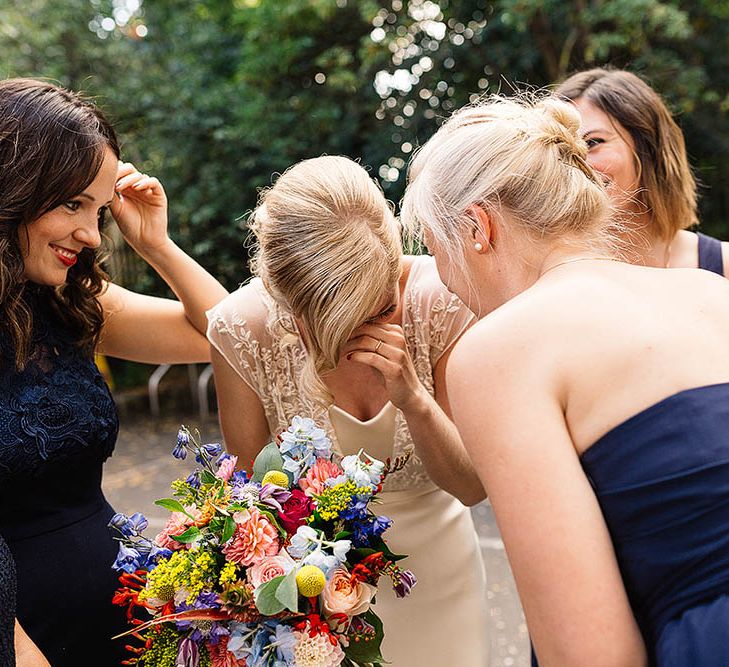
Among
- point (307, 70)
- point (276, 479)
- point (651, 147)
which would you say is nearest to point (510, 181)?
point (276, 479)

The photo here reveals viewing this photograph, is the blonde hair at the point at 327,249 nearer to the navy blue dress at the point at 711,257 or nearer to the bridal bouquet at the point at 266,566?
the bridal bouquet at the point at 266,566

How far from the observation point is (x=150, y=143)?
30.2ft

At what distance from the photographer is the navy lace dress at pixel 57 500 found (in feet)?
6.29

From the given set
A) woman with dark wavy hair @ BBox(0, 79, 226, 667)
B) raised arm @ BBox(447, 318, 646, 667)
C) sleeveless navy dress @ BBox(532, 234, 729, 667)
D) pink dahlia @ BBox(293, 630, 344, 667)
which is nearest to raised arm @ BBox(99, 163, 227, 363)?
woman with dark wavy hair @ BBox(0, 79, 226, 667)

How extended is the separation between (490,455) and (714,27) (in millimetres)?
7675

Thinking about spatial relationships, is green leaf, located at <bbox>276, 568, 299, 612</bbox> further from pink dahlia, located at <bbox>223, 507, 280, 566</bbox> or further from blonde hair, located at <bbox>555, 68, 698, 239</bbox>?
blonde hair, located at <bbox>555, 68, 698, 239</bbox>

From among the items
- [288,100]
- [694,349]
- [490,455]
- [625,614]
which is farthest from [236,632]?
[288,100]

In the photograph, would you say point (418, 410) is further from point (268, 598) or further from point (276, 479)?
point (268, 598)

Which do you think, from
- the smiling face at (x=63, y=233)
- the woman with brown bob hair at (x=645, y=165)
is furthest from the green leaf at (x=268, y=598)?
the woman with brown bob hair at (x=645, y=165)

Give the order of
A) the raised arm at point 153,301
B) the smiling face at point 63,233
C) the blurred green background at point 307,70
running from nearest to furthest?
the smiling face at point 63,233 < the raised arm at point 153,301 < the blurred green background at point 307,70

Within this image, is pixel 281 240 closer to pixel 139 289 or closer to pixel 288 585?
pixel 288 585

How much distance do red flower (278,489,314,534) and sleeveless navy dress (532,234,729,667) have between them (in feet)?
1.76

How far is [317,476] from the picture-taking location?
1.49 m

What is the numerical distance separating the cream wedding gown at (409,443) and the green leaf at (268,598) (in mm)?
841
